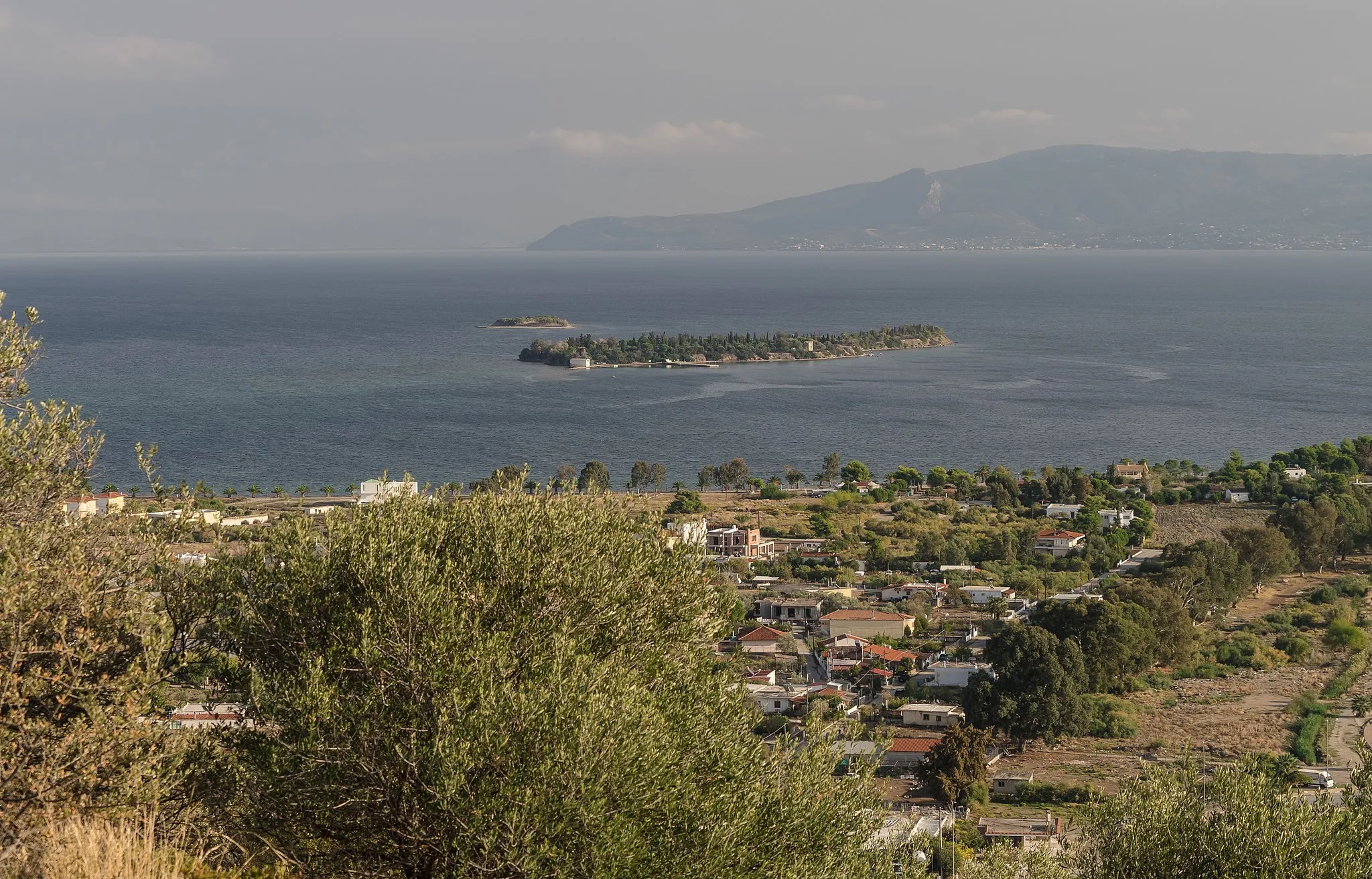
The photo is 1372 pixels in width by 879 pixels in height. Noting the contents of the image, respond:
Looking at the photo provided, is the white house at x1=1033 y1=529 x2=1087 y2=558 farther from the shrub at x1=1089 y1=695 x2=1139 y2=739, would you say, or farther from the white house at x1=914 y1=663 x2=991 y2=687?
the shrub at x1=1089 y1=695 x2=1139 y2=739

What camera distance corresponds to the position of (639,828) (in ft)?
15.0

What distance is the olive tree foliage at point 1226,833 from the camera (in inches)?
211

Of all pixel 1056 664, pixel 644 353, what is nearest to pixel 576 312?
pixel 644 353

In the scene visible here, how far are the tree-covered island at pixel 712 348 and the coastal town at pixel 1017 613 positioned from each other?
36.2 m

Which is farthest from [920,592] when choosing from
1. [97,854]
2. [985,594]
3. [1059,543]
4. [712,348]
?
[712,348]

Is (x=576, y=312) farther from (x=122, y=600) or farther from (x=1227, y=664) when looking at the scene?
(x=122, y=600)

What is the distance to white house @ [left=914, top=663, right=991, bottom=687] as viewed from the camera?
61.2 ft

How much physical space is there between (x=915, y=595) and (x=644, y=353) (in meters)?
50.7

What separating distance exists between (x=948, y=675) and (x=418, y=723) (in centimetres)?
1512

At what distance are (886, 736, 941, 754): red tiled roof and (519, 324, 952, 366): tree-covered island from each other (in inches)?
2239

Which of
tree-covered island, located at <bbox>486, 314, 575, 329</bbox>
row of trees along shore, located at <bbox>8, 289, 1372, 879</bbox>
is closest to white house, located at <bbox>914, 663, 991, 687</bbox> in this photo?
row of trees along shore, located at <bbox>8, 289, 1372, 879</bbox>

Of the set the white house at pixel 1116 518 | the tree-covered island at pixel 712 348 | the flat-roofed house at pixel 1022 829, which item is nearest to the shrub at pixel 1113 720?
the flat-roofed house at pixel 1022 829

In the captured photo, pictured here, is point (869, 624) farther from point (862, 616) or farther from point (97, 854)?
point (97, 854)

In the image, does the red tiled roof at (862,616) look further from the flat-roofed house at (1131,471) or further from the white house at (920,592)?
the flat-roofed house at (1131,471)
